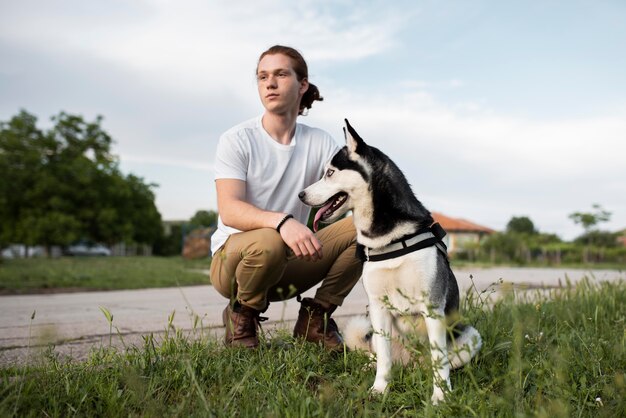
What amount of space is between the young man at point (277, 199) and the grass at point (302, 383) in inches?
11.5

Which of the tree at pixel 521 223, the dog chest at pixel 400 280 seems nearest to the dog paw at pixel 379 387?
the dog chest at pixel 400 280

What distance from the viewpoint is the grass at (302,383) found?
222cm

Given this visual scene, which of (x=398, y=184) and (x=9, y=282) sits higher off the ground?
(x=398, y=184)

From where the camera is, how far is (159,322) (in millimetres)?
5141

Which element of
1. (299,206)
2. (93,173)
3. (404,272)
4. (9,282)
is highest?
(93,173)

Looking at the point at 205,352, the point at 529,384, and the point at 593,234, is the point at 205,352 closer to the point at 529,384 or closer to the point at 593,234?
the point at 529,384

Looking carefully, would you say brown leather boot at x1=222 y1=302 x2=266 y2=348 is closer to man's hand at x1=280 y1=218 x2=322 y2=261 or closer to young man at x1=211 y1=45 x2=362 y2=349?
young man at x1=211 y1=45 x2=362 y2=349

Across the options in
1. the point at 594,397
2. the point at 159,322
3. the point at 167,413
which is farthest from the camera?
the point at 159,322

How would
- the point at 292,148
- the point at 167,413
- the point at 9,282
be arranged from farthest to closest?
1. the point at 9,282
2. the point at 292,148
3. the point at 167,413

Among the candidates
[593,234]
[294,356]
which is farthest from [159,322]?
[593,234]

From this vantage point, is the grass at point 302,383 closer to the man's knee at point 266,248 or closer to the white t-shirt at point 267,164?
the man's knee at point 266,248

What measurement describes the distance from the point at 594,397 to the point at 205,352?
2002 millimetres

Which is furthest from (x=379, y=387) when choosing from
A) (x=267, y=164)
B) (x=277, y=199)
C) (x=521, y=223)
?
(x=521, y=223)

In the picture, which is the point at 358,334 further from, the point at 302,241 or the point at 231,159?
the point at 231,159
